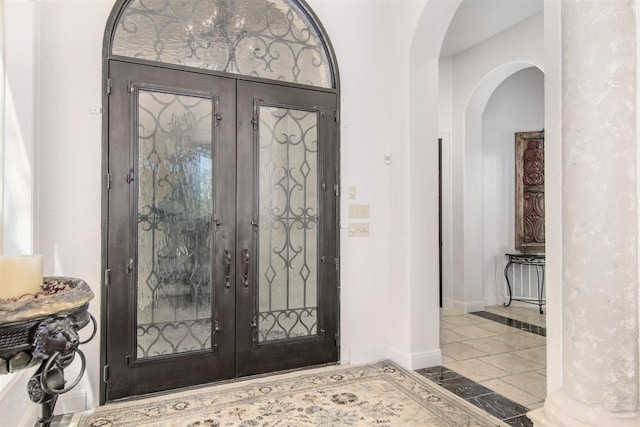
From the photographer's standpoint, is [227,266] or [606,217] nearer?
[606,217]

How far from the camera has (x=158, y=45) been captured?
2.77 meters

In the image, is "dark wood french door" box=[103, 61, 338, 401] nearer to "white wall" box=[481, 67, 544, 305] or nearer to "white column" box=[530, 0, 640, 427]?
"white column" box=[530, 0, 640, 427]

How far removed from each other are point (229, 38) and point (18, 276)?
7.28 feet

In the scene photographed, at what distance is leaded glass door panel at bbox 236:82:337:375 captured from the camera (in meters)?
2.96

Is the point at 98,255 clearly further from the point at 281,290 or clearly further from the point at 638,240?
the point at 638,240

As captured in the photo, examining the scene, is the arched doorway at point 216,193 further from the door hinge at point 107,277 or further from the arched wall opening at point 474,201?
the arched wall opening at point 474,201

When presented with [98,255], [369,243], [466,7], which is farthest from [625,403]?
[466,7]

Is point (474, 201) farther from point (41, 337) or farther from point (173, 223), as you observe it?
point (41, 337)

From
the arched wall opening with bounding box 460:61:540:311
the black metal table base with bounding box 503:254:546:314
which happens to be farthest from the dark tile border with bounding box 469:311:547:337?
the black metal table base with bounding box 503:254:546:314

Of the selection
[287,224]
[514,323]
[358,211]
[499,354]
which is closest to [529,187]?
[514,323]

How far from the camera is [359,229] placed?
10.9ft

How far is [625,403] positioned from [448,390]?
1.40 m

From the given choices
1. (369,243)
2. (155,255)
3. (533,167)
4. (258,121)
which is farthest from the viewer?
Answer: (533,167)

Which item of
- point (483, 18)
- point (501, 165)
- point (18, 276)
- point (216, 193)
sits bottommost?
point (18, 276)
